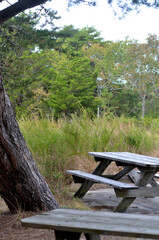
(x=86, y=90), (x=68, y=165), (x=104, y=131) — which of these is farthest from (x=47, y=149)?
(x=86, y=90)

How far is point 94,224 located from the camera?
185 cm

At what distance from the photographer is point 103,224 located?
1844 millimetres

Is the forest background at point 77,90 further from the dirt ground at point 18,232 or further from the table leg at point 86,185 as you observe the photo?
the dirt ground at point 18,232

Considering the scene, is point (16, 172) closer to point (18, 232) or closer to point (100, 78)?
point (18, 232)

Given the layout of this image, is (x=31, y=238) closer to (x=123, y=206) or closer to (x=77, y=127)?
(x=123, y=206)

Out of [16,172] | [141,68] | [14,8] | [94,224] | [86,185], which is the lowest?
[86,185]

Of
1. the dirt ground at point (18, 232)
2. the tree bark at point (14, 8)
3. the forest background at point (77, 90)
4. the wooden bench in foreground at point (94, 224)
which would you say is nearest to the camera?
the wooden bench in foreground at point (94, 224)

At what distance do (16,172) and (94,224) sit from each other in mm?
1503

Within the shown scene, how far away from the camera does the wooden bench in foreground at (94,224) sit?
68.1 inches

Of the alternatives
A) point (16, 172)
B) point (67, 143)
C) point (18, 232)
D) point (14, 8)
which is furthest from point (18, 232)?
point (67, 143)

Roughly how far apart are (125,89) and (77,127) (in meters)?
22.7

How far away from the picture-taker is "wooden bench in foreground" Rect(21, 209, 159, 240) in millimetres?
1729

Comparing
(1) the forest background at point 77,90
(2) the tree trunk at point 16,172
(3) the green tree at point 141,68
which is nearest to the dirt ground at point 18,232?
(2) the tree trunk at point 16,172

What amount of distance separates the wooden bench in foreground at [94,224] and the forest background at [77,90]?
10.4 feet
